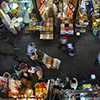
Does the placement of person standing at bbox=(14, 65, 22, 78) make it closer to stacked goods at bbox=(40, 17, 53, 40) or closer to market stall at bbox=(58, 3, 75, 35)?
stacked goods at bbox=(40, 17, 53, 40)

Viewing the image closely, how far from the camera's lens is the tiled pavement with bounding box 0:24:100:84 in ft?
20.5

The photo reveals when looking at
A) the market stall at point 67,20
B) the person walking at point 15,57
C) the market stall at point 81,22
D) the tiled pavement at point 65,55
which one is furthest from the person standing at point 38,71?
the market stall at point 81,22

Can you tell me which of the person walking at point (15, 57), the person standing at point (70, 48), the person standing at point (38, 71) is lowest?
the person standing at point (38, 71)

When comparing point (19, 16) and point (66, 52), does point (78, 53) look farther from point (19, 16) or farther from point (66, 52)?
point (19, 16)

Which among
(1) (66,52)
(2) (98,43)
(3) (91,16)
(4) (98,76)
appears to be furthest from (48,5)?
(4) (98,76)

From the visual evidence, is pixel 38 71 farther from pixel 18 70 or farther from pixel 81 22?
pixel 81 22

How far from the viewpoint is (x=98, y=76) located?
6.04m

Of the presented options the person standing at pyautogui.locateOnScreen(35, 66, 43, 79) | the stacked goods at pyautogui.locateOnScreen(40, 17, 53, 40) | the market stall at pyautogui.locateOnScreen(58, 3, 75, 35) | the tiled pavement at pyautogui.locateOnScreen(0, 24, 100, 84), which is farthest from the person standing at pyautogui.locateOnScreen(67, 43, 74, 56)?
the person standing at pyautogui.locateOnScreen(35, 66, 43, 79)

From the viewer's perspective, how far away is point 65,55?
22.3 ft

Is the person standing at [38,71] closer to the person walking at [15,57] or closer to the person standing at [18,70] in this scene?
the person standing at [18,70]

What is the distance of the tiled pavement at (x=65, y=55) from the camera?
6262mm

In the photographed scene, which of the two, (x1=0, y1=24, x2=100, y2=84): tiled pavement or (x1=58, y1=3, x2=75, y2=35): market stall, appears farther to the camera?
(x1=58, y1=3, x2=75, y2=35): market stall

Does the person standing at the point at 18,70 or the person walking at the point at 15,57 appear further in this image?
the person walking at the point at 15,57

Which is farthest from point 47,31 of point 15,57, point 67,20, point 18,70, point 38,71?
point 18,70
